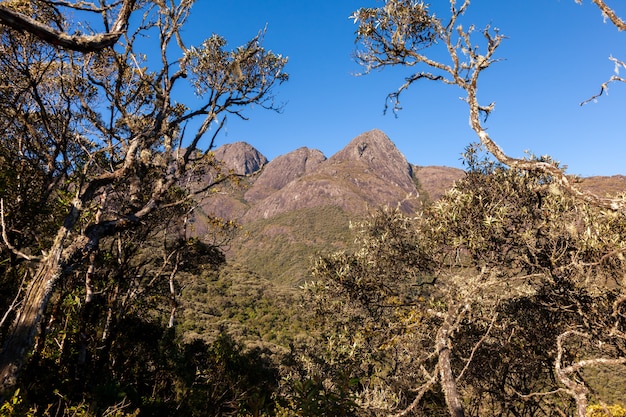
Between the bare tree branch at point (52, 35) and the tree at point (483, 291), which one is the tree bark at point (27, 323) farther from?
the tree at point (483, 291)

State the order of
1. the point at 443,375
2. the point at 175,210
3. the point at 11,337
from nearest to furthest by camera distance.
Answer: the point at 11,337
the point at 443,375
the point at 175,210

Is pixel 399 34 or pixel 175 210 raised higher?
pixel 399 34

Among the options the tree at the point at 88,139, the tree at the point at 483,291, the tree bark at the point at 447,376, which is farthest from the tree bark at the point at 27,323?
the tree bark at the point at 447,376

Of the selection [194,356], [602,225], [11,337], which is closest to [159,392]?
[194,356]

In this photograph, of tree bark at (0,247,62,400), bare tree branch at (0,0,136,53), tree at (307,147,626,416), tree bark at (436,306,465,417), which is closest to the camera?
bare tree branch at (0,0,136,53)

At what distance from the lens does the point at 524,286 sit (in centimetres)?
993

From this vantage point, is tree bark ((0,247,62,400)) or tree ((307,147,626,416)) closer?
tree bark ((0,247,62,400))

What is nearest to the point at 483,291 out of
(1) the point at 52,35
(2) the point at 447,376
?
(2) the point at 447,376

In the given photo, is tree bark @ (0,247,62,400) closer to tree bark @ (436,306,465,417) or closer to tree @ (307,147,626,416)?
tree @ (307,147,626,416)

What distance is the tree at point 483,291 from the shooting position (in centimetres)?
898

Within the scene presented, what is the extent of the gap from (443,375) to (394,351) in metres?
6.64

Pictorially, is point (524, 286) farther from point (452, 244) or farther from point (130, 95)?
point (130, 95)

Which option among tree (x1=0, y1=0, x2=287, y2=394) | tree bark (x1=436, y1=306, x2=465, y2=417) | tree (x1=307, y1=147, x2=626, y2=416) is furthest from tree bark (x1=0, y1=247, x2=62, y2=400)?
tree bark (x1=436, y1=306, x2=465, y2=417)

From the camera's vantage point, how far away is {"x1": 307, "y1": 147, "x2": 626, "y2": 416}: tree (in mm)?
8977
